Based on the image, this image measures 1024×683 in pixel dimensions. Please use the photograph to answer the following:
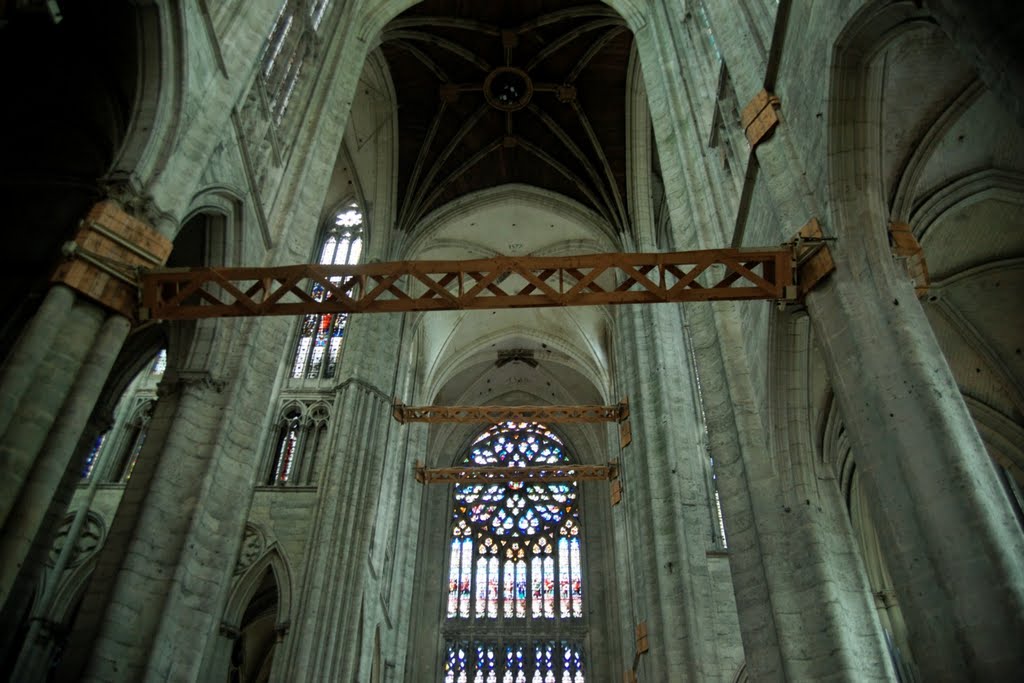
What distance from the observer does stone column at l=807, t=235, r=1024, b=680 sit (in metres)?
4.50

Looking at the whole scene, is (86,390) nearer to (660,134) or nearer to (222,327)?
(222,327)

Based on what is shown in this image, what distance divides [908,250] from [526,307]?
569cm

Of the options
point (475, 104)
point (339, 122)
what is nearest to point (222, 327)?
point (339, 122)

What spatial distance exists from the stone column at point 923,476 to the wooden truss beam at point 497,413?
1249 cm

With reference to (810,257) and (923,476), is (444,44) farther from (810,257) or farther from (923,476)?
(923,476)

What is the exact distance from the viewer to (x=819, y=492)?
8.54 meters

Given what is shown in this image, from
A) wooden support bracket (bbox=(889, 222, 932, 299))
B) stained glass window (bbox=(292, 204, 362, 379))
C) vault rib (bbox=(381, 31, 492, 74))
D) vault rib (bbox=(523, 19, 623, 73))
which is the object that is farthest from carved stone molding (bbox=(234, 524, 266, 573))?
wooden support bracket (bbox=(889, 222, 932, 299))

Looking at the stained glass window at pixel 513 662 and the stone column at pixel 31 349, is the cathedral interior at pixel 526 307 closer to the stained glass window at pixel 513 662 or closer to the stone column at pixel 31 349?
the stone column at pixel 31 349

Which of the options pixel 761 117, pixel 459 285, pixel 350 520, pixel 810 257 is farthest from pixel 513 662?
pixel 810 257

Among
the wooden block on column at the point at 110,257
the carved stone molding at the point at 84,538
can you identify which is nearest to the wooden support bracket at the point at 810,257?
the wooden block on column at the point at 110,257

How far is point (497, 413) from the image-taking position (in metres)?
20.0

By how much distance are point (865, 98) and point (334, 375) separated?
49.8 feet

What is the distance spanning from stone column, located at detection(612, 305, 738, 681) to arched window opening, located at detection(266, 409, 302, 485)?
7.86 m

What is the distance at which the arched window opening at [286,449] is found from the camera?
58.2 feet
